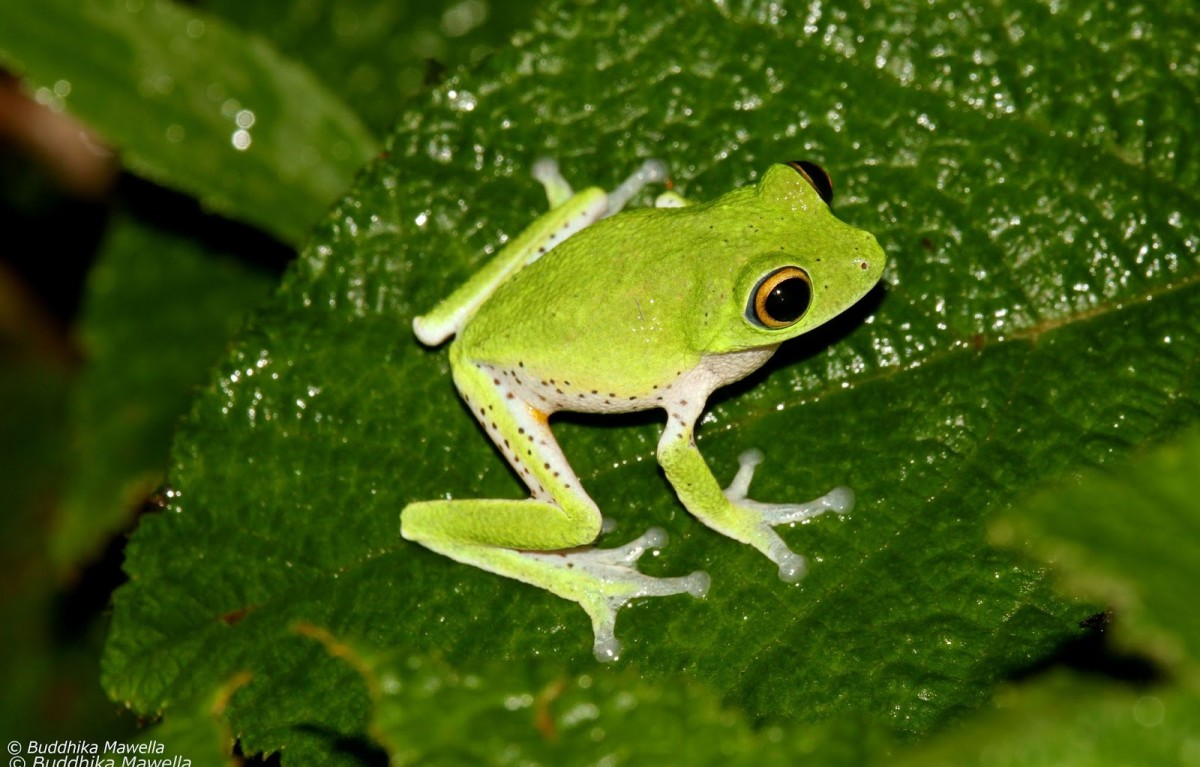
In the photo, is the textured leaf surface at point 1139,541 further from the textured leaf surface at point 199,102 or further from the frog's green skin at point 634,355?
the textured leaf surface at point 199,102

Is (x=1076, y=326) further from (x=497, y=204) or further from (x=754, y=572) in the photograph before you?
(x=497, y=204)

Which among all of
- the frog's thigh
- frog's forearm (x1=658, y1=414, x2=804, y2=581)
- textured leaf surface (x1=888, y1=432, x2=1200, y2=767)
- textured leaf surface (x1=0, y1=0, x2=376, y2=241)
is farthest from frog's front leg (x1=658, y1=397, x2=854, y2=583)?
textured leaf surface (x1=0, y1=0, x2=376, y2=241)

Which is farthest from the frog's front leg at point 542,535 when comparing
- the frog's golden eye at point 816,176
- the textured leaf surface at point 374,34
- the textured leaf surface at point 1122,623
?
the textured leaf surface at point 374,34

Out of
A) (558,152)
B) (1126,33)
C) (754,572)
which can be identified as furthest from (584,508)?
(1126,33)

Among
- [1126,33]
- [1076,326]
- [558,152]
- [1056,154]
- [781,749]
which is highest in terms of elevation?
[558,152]

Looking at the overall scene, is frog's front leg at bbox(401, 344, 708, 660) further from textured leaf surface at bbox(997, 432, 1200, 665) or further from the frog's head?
textured leaf surface at bbox(997, 432, 1200, 665)

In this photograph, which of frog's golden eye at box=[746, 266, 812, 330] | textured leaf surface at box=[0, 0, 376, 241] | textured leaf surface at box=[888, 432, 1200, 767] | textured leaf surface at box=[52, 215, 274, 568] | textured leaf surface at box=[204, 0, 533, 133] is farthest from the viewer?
textured leaf surface at box=[204, 0, 533, 133]

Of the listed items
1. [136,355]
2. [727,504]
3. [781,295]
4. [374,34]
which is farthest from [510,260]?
[374,34]
